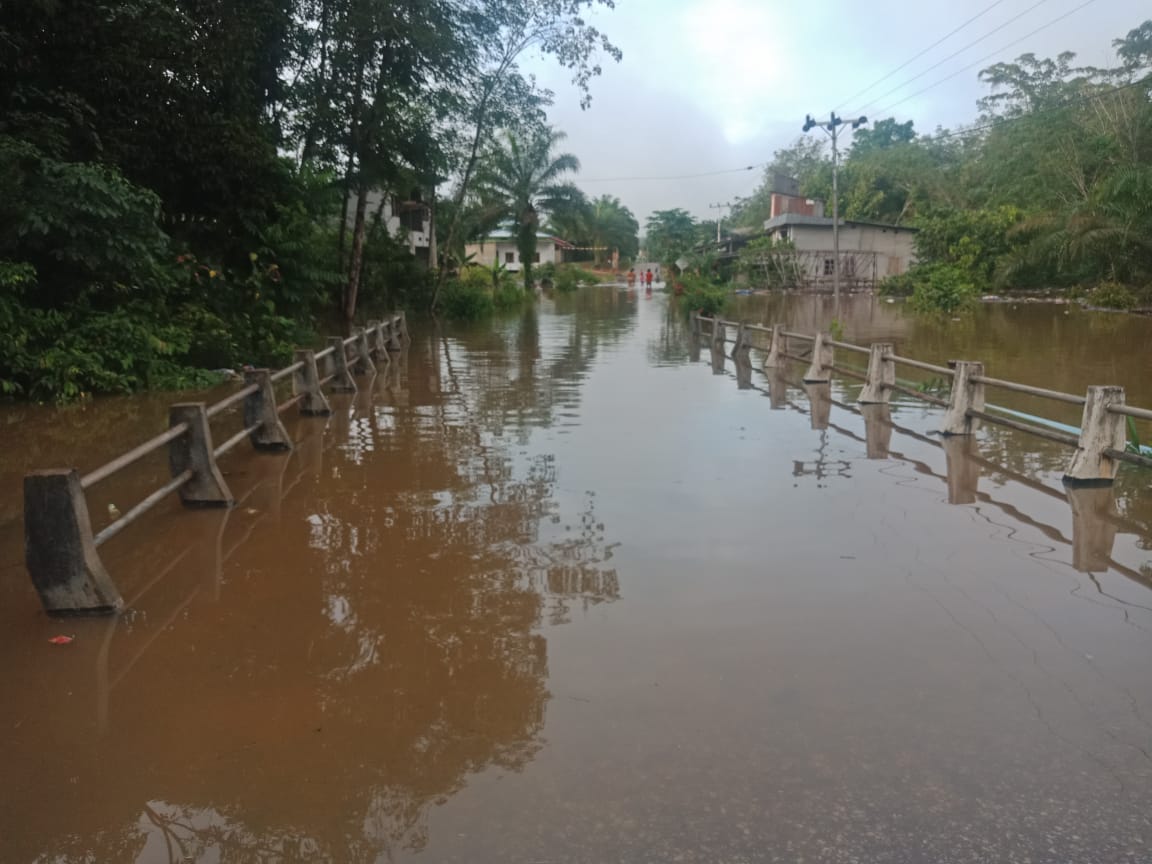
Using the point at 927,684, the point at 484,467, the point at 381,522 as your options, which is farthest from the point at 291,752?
the point at 484,467

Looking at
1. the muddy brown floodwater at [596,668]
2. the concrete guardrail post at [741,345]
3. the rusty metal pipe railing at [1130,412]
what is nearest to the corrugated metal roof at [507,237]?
the concrete guardrail post at [741,345]

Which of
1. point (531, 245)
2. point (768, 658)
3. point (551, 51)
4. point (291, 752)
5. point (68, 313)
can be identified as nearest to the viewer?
point (291, 752)

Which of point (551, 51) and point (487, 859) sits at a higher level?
point (551, 51)

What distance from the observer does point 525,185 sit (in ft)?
148

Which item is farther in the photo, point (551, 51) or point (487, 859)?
point (551, 51)

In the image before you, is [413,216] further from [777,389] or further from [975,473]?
[975,473]

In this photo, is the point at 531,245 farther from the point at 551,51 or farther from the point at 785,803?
the point at 785,803

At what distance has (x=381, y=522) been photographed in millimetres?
6566

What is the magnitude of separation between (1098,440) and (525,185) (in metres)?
40.6

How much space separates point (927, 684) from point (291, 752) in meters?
2.72

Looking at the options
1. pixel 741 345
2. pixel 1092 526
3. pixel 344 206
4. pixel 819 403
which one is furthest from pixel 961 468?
pixel 344 206

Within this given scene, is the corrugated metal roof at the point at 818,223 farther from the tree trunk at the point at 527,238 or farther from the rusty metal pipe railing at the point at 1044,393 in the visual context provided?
the rusty metal pipe railing at the point at 1044,393

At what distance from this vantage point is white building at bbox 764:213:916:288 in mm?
50688

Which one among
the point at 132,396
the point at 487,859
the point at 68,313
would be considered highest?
the point at 68,313
